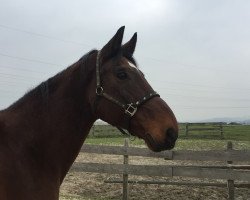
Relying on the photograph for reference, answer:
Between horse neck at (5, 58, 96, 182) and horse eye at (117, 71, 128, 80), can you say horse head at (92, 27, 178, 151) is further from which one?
horse neck at (5, 58, 96, 182)

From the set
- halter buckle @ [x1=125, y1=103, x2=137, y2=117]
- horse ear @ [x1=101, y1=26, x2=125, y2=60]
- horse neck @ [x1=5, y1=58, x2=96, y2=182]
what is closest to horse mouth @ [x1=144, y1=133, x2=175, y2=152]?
halter buckle @ [x1=125, y1=103, x2=137, y2=117]

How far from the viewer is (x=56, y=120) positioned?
3152mm

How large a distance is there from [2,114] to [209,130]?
112 feet

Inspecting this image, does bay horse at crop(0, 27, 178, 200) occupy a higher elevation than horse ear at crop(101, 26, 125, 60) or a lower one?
lower

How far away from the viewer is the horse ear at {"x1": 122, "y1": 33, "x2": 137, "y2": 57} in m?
3.24

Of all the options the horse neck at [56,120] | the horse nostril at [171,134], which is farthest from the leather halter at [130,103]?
the horse nostril at [171,134]

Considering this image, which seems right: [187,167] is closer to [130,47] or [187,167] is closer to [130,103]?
[130,47]

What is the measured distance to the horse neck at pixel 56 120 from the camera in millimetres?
3064

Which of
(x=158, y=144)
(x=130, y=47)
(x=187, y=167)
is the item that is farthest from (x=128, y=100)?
(x=187, y=167)

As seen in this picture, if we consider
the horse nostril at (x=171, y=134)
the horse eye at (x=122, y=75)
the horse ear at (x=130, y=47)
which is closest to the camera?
the horse nostril at (x=171, y=134)

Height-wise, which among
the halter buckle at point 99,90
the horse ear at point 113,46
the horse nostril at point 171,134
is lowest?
the horse nostril at point 171,134

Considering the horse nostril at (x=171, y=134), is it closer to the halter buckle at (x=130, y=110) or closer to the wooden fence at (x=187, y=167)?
the halter buckle at (x=130, y=110)

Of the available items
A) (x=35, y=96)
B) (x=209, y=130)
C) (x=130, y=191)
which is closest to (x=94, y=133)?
(x=209, y=130)

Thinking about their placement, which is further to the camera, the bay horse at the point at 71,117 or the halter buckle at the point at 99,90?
the halter buckle at the point at 99,90
